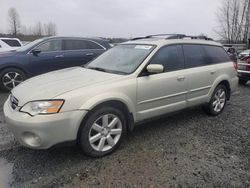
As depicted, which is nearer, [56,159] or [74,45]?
[56,159]

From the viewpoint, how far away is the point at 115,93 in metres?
3.47

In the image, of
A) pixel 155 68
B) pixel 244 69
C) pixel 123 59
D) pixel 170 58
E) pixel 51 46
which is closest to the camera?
pixel 155 68

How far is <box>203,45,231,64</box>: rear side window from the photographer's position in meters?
5.09

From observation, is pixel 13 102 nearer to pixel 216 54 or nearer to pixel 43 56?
pixel 216 54

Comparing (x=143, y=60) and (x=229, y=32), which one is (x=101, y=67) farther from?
(x=229, y=32)

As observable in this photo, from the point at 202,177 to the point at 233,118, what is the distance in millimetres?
2502

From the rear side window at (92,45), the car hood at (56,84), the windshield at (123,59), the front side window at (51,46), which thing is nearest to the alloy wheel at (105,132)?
the car hood at (56,84)

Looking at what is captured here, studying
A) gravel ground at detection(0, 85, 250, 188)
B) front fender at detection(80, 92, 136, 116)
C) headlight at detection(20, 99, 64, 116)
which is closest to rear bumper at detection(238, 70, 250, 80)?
→ gravel ground at detection(0, 85, 250, 188)

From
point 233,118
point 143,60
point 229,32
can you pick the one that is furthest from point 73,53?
point 229,32

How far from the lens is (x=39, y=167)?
3.25 meters

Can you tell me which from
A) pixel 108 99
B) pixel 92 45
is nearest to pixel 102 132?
pixel 108 99

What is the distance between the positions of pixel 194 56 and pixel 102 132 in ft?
7.74

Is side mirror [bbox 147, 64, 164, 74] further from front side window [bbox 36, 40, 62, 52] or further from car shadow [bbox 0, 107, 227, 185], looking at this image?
front side window [bbox 36, 40, 62, 52]

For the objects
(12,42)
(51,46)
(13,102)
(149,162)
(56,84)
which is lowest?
(149,162)
